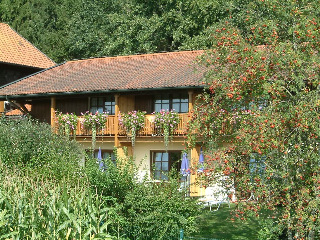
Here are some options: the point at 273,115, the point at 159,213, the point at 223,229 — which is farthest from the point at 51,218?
the point at 223,229

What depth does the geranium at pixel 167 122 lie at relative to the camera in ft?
72.8

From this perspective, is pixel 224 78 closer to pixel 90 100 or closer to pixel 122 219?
pixel 122 219

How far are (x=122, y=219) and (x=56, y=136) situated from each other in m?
7.94

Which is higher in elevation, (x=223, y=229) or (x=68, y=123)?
(x=68, y=123)

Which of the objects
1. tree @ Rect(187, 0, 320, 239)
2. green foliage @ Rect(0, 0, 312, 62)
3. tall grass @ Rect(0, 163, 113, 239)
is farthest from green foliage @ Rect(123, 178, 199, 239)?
green foliage @ Rect(0, 0, 312, 62)

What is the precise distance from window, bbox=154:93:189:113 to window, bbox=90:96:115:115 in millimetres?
2186

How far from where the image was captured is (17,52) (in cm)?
3197

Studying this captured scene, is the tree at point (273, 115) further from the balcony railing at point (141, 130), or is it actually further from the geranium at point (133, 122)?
the geranium at point (133, 122)

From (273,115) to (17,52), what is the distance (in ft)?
81.0

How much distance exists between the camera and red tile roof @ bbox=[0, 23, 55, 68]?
31.0 m

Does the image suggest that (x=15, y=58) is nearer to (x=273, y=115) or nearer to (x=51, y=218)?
(x=51, y=218)

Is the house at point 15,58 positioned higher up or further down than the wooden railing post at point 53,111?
higher up

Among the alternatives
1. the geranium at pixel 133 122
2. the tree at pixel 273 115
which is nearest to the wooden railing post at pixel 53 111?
the geranium at pixel 133 122

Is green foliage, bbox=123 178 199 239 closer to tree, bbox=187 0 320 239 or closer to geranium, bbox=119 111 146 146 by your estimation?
tree, bbox=187 0 320 239
